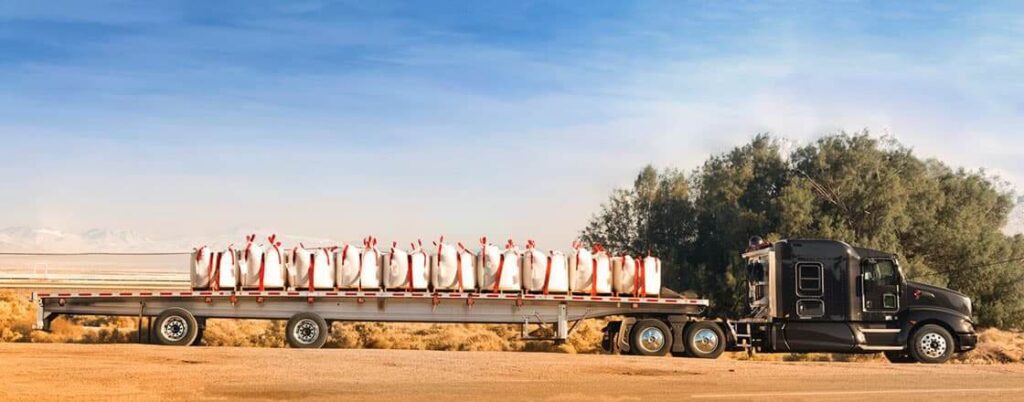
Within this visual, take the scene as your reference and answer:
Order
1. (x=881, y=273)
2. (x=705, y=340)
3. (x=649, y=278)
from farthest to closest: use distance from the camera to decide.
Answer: (x=649, y=278)
(x=705, y=340)
(x=881, y=273)

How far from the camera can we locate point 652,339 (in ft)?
78.1

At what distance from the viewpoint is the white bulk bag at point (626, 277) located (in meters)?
24.4

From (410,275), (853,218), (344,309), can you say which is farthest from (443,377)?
(853,218)

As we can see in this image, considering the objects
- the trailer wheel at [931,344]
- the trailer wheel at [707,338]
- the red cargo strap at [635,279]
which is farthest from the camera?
the red cargo strap at [635,279]

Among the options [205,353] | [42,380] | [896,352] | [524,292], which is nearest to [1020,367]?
[896,352]

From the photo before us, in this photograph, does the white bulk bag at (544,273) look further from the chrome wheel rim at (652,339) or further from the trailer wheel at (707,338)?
the trailer wheel at (707,338)

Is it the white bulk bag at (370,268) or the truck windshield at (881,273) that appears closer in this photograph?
the truck windshield at (881,273)

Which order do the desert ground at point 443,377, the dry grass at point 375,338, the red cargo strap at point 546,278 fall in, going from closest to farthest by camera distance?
the desert ground at point 443,377, the red cargo strap at point 546,278, the dry grass at point 375,338

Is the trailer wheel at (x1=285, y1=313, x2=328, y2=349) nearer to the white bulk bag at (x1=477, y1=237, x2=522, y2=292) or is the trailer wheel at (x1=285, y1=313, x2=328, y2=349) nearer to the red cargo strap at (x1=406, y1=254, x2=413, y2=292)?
the red cargo strap at (x1=406, y1=254, x2=413, y2=292)

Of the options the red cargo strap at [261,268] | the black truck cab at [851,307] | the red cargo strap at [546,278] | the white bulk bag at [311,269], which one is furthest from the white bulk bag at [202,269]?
the black truck cab at [851,307]

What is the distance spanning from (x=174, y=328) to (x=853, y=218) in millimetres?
24251

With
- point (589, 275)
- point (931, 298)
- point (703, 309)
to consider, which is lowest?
point (703, 309)

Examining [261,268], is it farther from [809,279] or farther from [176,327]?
[809,279]

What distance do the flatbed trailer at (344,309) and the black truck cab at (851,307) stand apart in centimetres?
189
